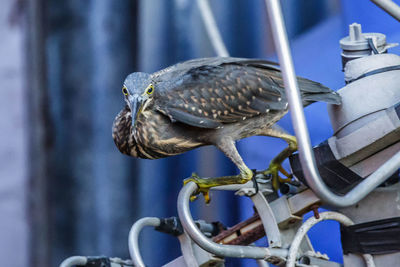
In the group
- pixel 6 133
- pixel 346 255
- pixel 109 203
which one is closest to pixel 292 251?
pixel 346 255

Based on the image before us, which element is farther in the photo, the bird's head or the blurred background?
the blurred background

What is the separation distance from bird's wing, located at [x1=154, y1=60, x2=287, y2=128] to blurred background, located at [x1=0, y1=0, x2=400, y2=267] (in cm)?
88

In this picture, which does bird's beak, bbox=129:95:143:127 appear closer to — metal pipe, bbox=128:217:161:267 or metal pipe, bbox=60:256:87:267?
metal pipe, bbox=128:217:161:267

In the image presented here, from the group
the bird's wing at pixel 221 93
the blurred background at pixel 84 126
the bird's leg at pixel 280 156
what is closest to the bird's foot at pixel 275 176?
the bird's leg at pixel 280 156

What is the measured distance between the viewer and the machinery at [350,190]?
1.40 metres

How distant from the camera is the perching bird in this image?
1.63 m

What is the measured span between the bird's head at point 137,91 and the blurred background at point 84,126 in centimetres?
100

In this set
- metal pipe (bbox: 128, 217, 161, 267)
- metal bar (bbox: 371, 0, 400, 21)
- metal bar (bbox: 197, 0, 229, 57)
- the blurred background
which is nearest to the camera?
metal bar (bbox: 371, 0, 400, 21)

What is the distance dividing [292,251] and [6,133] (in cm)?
187

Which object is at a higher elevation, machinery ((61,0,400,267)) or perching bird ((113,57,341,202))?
perching bird ((113,57,341,202))

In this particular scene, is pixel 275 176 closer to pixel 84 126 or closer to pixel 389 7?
A: pixel 389 7

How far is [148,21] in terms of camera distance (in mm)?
2768

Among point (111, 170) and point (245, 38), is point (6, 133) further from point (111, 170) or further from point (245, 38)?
point (245, 38)

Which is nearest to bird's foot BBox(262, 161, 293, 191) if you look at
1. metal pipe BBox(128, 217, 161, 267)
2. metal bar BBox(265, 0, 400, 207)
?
metal pipe BBox(128, 217, 161, 267)
